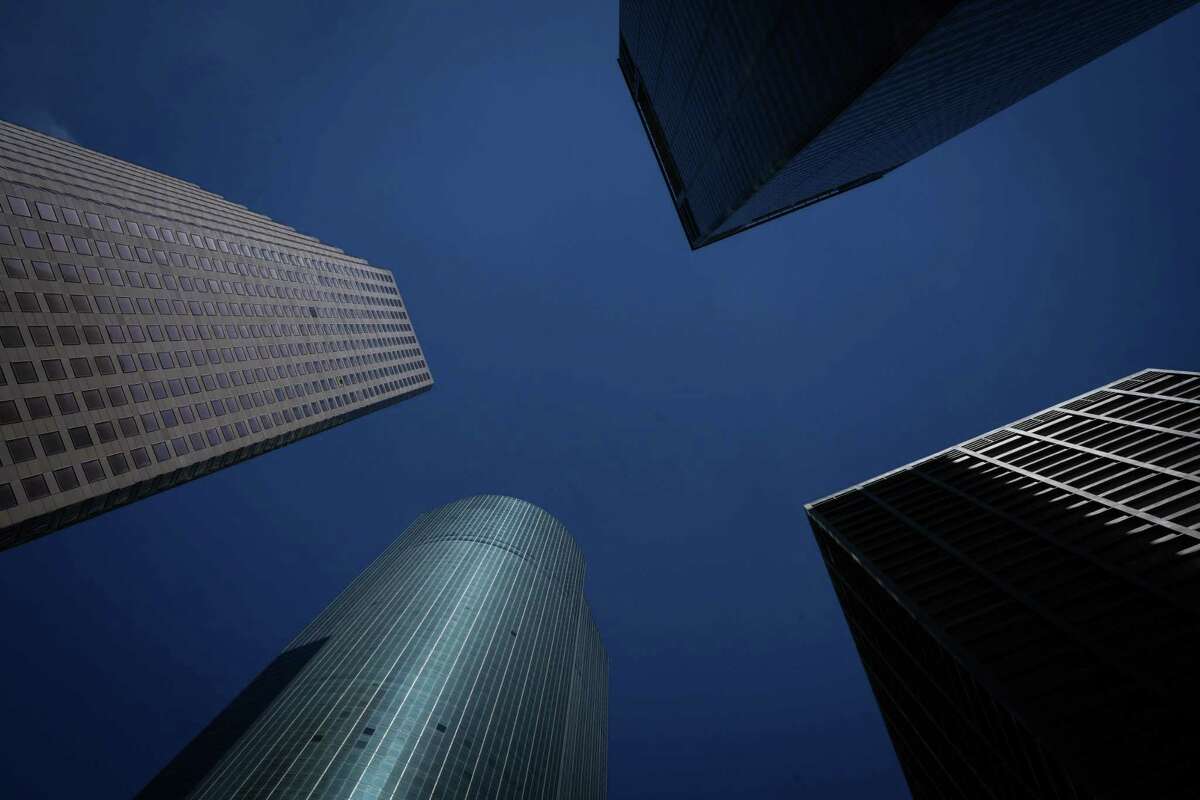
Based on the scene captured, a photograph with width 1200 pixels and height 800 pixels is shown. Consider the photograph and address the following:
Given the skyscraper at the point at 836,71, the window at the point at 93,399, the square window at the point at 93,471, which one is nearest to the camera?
the skyscraper at the point at 836,71

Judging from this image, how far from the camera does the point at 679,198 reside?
152 m

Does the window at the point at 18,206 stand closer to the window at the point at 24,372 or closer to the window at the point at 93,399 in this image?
the window at the point at 24,372

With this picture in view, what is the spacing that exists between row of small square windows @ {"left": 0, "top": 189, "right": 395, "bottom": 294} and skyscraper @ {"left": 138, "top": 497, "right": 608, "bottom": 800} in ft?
234

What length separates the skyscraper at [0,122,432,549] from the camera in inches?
1898

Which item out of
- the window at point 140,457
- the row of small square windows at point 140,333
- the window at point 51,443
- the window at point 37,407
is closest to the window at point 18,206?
the row of small square windows at point 140,333

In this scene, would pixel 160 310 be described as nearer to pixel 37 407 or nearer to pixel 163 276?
pixel 163 276

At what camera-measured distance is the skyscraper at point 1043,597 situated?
133ft

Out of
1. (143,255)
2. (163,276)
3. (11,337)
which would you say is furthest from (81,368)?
(163,276)

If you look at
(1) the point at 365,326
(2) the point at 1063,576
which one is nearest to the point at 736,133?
(2) the point at 1063,576

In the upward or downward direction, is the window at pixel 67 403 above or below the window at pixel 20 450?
above

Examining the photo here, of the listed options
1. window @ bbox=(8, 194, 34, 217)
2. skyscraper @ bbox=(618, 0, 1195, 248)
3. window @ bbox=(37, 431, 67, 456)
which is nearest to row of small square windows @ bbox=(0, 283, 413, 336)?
window @ bbox=(8, 194, 34, 217)

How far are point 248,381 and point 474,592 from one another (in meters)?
80.9

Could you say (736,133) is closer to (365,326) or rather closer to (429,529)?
(365,326)

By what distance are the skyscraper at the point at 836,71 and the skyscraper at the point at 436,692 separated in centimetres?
9610
